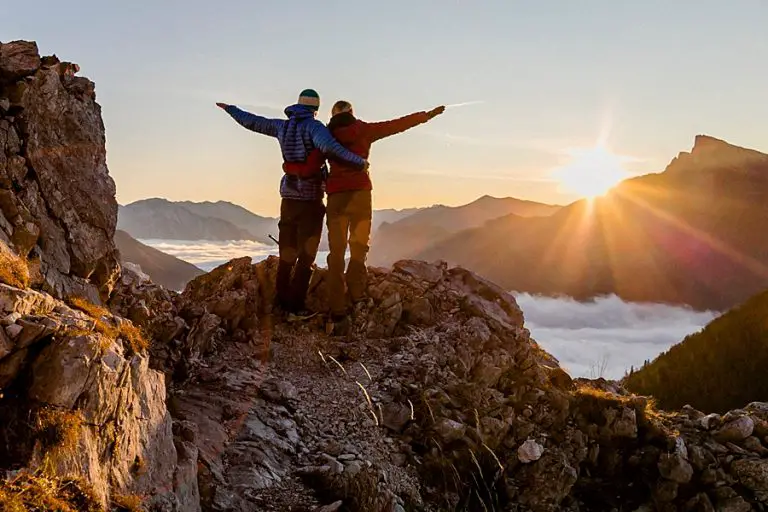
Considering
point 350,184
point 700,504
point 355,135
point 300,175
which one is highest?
point 355,135

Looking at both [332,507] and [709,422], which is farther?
[709,422]

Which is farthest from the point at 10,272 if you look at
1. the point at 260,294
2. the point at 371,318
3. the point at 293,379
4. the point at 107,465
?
the point at 371,318

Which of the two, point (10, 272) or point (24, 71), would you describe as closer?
point (10, 272)

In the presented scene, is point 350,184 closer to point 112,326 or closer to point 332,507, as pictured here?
point 112,326

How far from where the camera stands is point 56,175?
10.8 metres

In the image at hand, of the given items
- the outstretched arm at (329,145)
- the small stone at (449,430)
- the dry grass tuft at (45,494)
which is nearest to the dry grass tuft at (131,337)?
the dry grass tuft at (45,494)

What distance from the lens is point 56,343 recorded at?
23.0 feet

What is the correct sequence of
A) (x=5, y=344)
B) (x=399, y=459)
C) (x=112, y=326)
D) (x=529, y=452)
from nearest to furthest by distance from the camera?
(x=5, y=344) < (x=112, y=326) < (x=399, y=459) < (x=529, y=452)

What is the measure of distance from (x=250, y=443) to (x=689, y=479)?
9.58 metres

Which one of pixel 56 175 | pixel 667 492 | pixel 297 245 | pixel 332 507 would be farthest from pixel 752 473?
pixel 56 175

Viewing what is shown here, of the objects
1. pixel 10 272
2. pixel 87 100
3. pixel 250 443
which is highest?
pixel 87 100

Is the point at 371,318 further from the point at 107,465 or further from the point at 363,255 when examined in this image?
the point at 107,465

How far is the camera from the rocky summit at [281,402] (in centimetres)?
703

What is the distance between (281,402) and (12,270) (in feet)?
19.8
